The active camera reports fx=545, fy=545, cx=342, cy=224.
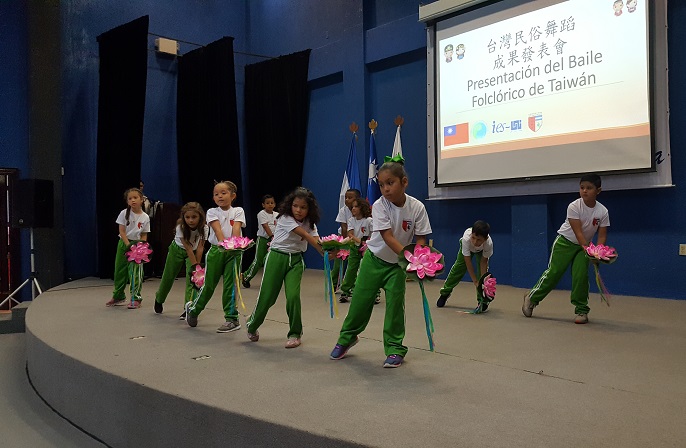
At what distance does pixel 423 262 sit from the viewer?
2.89m

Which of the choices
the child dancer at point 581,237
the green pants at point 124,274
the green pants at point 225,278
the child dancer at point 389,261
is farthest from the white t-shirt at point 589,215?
the green pants at point 124,274

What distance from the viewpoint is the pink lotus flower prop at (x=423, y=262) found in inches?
113

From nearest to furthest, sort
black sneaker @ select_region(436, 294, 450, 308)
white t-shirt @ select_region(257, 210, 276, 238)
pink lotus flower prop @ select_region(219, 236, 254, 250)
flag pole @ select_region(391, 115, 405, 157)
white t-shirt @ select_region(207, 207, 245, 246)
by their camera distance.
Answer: pink lotus flower prop @ select_region(219, 236, 254, 250), white t-shirt @ select_region(207, 207, 245, 246), black sneaker @ select_region(436, 294, 450, 308), white t-shirt @ select_region(257, 210, 276, 238), flag pole @ select_region(391, 115, 405, 157)

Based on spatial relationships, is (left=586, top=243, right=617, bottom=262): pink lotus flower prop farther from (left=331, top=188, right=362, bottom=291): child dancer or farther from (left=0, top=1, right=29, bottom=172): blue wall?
(left=0, top=1, right=29, bottom=172): blue wall

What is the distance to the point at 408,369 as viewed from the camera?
2.93 meters

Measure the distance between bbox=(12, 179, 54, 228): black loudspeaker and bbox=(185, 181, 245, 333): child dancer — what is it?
3774 millimetres

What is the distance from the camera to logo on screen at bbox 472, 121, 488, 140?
700cm

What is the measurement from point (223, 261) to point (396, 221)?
5.52 feet

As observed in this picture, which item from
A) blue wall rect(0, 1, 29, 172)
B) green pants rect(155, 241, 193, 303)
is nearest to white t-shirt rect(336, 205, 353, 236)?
green pants rect(155, 241, 193, 303)

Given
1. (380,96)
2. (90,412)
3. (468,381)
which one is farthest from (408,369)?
(380,96)

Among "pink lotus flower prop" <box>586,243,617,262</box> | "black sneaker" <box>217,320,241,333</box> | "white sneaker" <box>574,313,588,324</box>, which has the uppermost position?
"pink lotus flower prop" <box>586,243,617,262</box>

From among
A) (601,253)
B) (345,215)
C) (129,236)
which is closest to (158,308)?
(129,236)

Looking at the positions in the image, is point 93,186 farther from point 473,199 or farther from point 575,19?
point 575,19

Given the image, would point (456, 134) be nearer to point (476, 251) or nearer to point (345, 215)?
point (345, 215)
